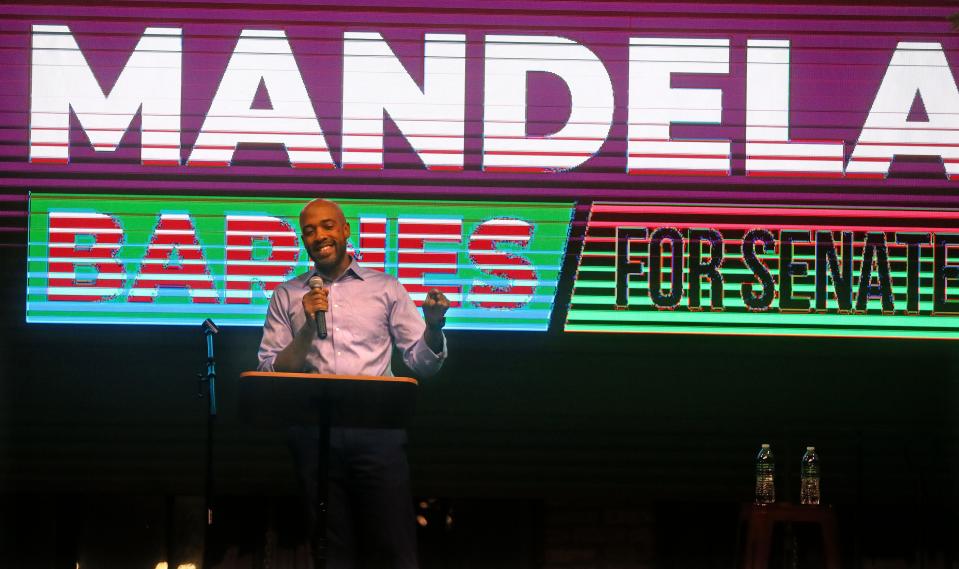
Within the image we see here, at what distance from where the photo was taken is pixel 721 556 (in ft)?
21.5

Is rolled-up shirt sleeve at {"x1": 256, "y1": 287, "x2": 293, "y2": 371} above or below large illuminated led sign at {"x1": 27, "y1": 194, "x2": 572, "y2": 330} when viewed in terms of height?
below

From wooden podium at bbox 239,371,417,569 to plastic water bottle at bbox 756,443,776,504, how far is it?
9.46 feet

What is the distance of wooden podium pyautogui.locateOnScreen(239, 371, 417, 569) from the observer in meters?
3.99

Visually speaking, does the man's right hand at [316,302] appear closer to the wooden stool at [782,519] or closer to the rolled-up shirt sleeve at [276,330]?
the rolled-up shirt sleeve at [276,330]

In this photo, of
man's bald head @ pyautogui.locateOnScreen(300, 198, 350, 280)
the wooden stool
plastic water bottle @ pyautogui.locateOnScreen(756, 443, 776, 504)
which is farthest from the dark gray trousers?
plastic water bottle @ pyautogui.locateOnScreen(756, 443, 776, 504)

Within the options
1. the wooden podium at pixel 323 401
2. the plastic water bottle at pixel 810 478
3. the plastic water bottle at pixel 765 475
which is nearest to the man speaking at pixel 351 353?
the wooden podium at pixel 323 401

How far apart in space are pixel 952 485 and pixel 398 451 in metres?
3.45

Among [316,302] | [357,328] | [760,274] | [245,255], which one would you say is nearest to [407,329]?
[357,328]

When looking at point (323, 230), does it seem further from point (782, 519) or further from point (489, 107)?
point (782, 519)

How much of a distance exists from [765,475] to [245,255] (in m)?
3.00

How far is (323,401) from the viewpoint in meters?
4.07

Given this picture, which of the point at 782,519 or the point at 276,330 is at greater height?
the point at 276,330

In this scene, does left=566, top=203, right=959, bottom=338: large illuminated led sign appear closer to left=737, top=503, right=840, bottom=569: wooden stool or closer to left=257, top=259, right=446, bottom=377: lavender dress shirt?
left=737, top=503, right=840, bottom=569: wooden stool

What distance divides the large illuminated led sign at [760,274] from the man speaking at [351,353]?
Answer: 173 cm
